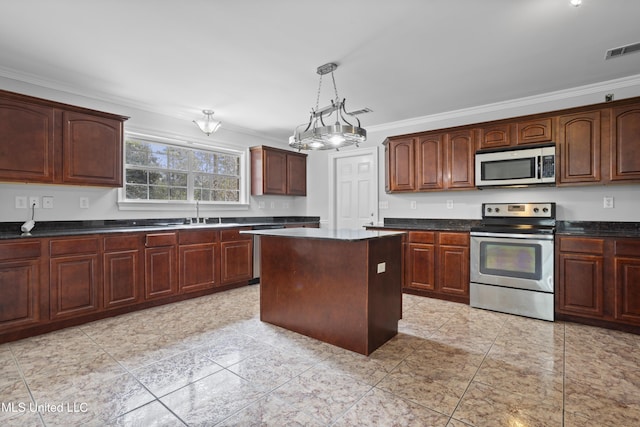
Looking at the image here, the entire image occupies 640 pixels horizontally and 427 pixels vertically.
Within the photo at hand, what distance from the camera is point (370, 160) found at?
5.41 metres

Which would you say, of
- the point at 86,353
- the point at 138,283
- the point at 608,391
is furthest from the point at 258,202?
the point at 608,391

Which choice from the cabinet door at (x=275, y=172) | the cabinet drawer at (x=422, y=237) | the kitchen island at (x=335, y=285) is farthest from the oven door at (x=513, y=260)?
the cabinet door at (x=275, y=172)

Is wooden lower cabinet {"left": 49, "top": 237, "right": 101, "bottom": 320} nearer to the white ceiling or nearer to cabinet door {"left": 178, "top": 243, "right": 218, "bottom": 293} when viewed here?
cabinet door {"left": 178, "top": 243, "right": 218, "bottom": 293}

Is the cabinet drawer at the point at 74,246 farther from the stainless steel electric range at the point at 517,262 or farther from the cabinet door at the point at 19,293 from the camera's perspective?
the stainless steel electric range at the point at 517,262

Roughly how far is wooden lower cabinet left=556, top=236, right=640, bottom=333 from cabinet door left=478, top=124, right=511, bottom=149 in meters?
1.30

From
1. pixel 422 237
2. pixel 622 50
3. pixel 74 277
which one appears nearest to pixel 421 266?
pixel 422 237

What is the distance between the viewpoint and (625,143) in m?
3.21

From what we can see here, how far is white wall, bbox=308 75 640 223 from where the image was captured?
3469mm

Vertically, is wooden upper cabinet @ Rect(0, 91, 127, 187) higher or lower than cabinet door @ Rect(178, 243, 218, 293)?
higher

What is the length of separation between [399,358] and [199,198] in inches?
148

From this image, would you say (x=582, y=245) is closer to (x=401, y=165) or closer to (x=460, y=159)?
(x=460, y=159)

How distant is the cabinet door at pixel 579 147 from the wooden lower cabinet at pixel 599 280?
2.37 feet

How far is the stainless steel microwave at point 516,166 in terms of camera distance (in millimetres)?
3600

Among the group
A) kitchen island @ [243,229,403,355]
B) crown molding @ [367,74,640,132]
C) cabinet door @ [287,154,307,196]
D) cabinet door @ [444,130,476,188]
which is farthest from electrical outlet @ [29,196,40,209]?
cabinet door @ [444,130,476,188]
